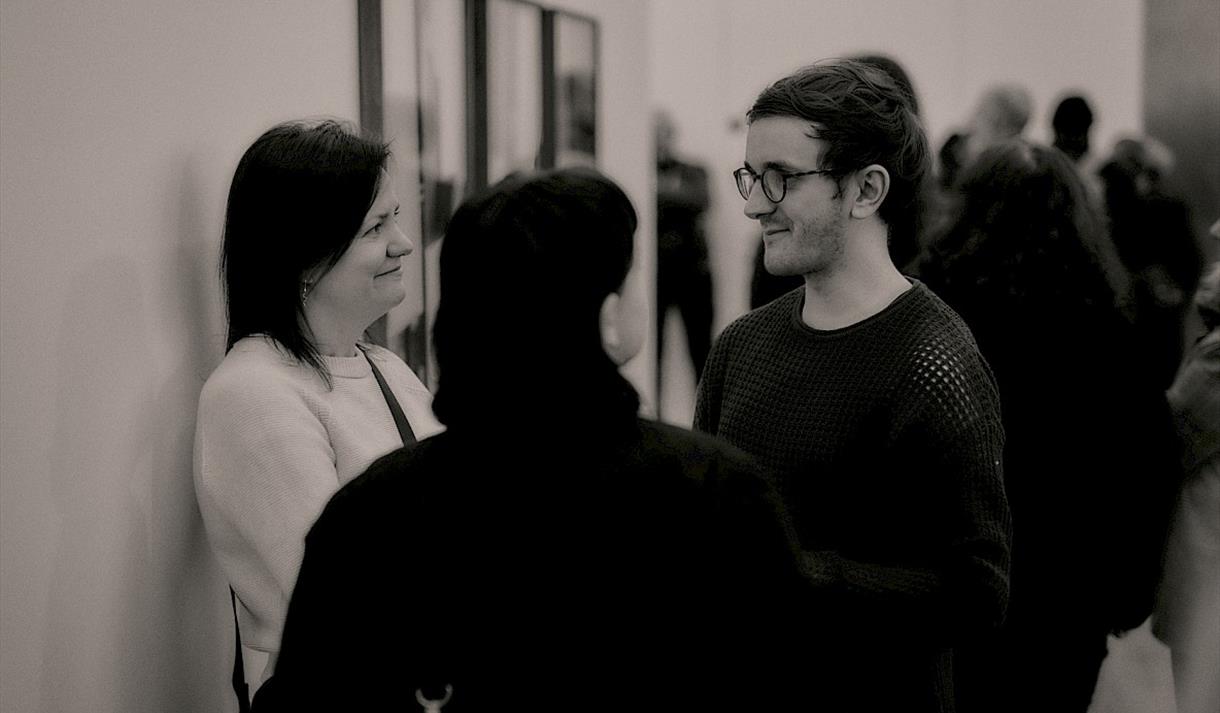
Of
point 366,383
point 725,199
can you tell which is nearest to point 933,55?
point 725,199

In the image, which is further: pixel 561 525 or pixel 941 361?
pixel 941 361

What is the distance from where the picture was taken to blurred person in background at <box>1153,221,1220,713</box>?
352cm

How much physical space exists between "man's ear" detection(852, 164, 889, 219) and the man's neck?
7 cm

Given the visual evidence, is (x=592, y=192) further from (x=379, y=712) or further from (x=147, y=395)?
(x=147, y=395)

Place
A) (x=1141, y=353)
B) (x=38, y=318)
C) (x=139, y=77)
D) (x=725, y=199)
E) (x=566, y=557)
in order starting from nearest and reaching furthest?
1. (x=566, y=557)
2. (x=38, y=318)
3. (x=139, y=77)
4. (x=1141, y=353)
5. (x=725, y=199)

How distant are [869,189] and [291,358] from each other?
1.15 metres

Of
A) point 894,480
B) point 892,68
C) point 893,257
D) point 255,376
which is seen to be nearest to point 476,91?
point 892,68

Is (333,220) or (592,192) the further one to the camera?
(333,220)

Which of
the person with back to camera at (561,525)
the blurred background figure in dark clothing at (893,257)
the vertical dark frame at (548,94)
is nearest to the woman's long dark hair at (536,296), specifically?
the person with back to camera at (561,525)

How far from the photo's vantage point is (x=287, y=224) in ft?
8.94

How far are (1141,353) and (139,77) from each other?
7.53 feet

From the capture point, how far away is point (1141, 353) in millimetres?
3299

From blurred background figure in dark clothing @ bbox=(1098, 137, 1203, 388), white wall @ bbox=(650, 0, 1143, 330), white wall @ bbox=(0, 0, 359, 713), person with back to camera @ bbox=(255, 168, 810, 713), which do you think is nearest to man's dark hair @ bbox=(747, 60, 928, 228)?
person with back to camera @ bbox=(255, 168, 810, 713)

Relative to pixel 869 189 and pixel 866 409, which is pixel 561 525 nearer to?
pixel 866 409
